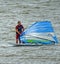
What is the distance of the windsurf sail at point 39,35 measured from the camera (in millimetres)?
19297

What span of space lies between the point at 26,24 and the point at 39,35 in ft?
15.6

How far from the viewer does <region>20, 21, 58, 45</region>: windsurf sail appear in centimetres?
1930

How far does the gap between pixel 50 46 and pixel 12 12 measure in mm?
7611

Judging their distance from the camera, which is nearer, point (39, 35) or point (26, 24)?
point (39, 35)

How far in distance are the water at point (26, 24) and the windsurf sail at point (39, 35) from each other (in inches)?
18.1

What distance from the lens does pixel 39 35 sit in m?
19.6

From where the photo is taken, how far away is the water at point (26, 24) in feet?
56.4

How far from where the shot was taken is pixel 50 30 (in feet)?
64.9

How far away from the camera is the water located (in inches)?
677

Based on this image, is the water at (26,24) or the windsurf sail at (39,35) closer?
the water at (26,24)

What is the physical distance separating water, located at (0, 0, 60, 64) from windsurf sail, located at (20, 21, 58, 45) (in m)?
0.46

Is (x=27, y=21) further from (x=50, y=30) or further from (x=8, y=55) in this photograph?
(x=8, y=55)

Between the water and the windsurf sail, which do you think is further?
the windsurf sail

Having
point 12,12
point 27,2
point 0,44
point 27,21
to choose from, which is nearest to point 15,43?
point 0,44
